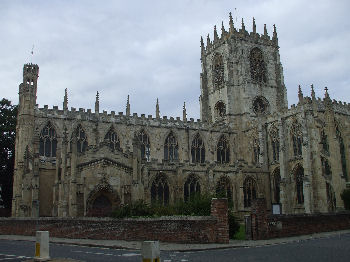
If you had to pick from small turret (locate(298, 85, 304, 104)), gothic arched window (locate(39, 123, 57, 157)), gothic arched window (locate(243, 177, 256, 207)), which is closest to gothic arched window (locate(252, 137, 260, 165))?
gothic arched window (locate(243, 177, 256, 207))

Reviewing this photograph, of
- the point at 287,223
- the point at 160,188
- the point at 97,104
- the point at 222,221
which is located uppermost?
the point at 97,104

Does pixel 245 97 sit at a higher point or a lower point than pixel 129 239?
higher

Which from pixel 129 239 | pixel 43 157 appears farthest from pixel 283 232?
pixel 43 157

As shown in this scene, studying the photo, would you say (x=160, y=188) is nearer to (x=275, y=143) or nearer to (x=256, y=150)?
(x=275, y=143)

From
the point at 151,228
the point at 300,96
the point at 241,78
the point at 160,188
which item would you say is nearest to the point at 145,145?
the point at 160,188

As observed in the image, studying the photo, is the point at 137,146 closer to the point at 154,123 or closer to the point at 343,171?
the point at 154,123

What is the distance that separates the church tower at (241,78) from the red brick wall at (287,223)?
28.1 meters

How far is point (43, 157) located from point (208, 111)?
970 inches

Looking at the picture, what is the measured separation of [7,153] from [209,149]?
76.7ft

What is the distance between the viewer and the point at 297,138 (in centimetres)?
4328

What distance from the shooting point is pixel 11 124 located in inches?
1857

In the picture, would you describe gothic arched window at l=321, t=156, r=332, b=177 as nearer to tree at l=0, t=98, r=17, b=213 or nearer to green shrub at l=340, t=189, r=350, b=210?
green shrub at l=340, t=189, r=350, b=210

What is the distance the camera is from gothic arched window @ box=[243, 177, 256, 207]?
142ft

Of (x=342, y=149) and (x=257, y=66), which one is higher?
(x=257, y=66)
